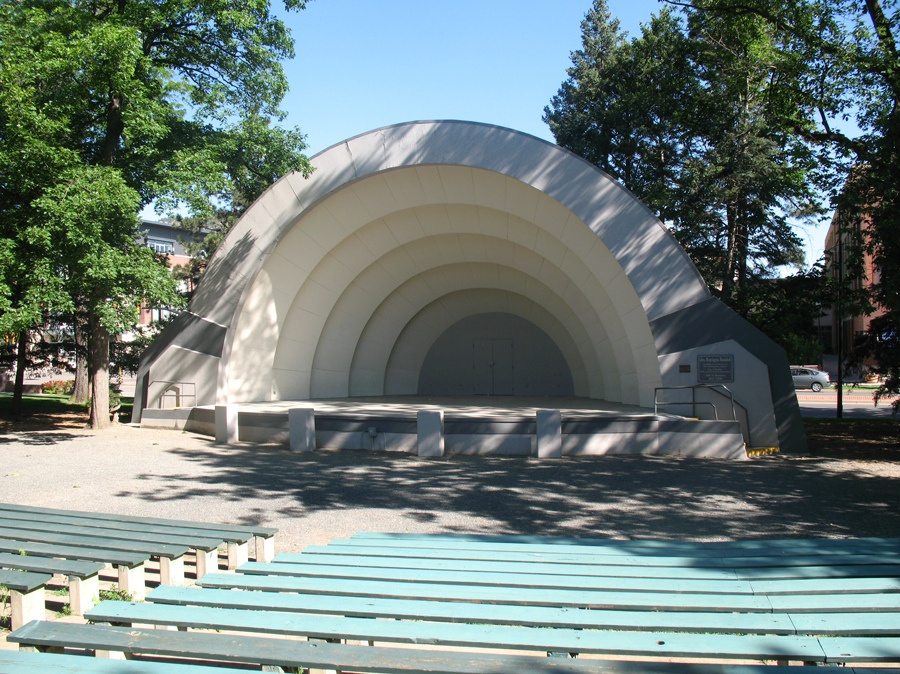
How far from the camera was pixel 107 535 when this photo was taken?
553 centimetres

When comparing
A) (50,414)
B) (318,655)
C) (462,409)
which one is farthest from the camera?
(50,414)

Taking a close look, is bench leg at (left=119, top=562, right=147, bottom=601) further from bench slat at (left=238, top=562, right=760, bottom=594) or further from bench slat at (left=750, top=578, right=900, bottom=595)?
bench slat at (left=750, top=578, right=900, bottom=595)

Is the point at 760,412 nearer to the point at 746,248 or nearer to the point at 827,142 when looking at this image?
the point at 827,142

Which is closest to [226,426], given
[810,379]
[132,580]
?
[132,580]

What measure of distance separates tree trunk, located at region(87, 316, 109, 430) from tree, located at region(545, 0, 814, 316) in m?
16.6

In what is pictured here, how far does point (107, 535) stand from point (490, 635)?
3865 mm

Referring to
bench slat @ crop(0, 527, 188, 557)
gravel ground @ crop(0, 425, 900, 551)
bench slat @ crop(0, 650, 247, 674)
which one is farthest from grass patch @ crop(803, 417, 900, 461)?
bench slat @ crop(0, 650, 247, 674)

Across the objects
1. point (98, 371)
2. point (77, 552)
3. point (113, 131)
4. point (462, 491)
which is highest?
point (113, 131)

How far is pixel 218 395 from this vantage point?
61.9 ft

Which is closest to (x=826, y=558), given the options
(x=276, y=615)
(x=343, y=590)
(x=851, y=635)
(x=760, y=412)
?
(x=851, y=635)

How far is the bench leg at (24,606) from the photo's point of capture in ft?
14.4

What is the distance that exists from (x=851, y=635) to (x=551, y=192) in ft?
49.5

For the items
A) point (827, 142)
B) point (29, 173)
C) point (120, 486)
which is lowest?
point (120, 486)

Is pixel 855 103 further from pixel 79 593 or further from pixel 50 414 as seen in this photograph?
pixel 50 414
